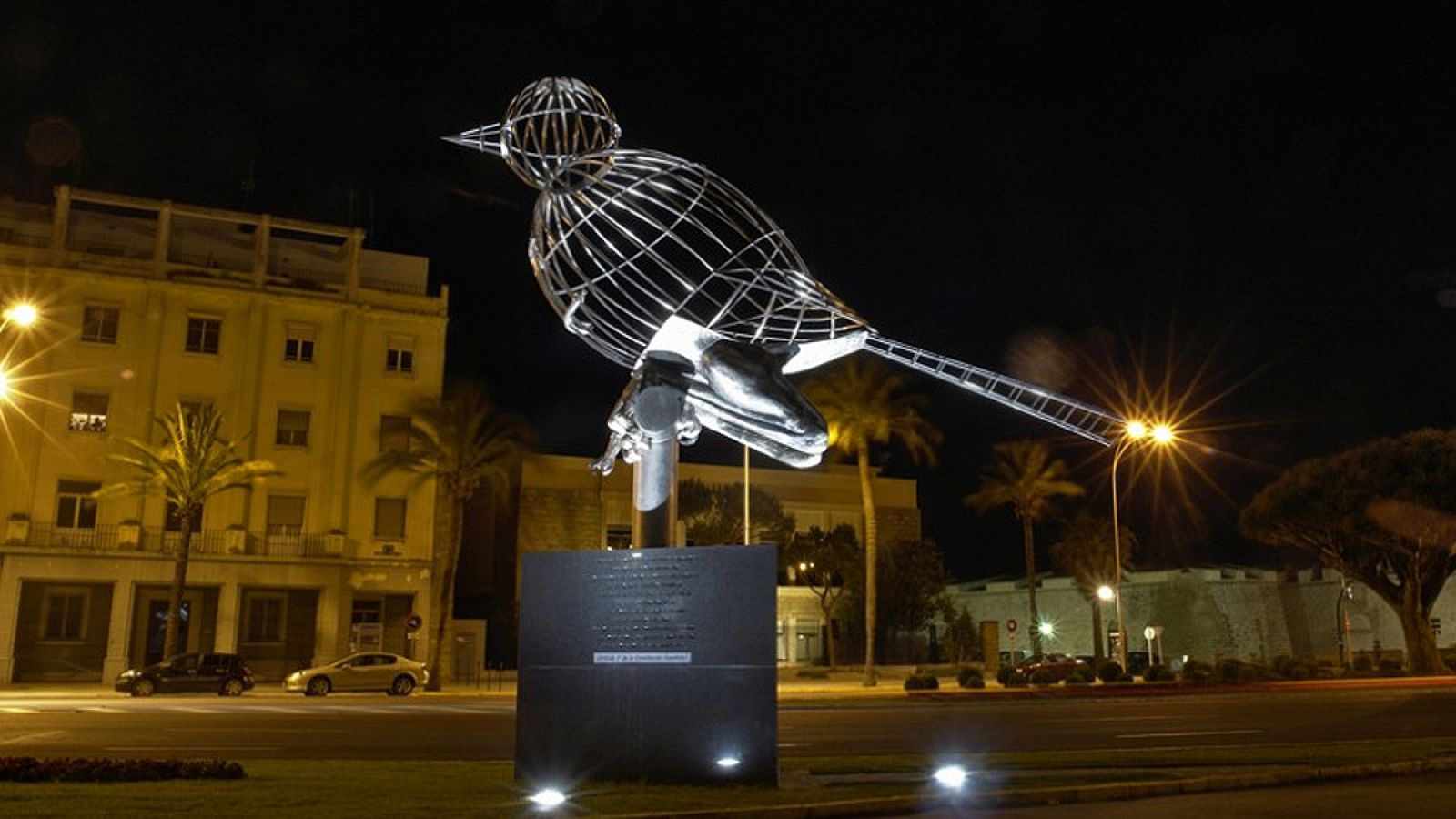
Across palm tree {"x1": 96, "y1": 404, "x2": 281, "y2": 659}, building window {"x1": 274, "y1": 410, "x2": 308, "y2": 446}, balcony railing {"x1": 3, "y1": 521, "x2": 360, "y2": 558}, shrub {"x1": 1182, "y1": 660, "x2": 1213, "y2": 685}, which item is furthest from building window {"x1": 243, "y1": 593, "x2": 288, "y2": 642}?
shrub {"x1": 1182, "y1": 660, "x2": 1213, "y2": 685}

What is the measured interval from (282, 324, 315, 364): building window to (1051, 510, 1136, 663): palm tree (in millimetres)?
43668

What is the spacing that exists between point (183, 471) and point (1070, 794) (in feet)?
125

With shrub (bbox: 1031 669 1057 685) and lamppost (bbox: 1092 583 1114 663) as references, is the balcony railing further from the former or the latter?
lamppost (bbox: 1092 583 1114 663)

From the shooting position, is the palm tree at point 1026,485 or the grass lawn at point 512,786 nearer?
the grass lawn at point 512,786

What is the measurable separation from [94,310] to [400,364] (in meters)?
11.9

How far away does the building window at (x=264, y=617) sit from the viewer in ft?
156

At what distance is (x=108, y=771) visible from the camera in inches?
488

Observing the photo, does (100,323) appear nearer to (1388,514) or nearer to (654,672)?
(654,672)

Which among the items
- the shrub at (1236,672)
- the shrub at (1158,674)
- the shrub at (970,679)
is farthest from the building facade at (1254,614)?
the shrub at (970,679)

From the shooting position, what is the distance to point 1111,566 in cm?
6819

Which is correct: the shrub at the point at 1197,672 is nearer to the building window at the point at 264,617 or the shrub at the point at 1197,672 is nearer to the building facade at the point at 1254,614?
the building facade at the point at 1254,614

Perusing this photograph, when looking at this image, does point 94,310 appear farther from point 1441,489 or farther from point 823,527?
point 1441,489

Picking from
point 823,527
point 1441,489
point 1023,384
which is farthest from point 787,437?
point 823,527

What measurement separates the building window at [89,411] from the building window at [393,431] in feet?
34.1
